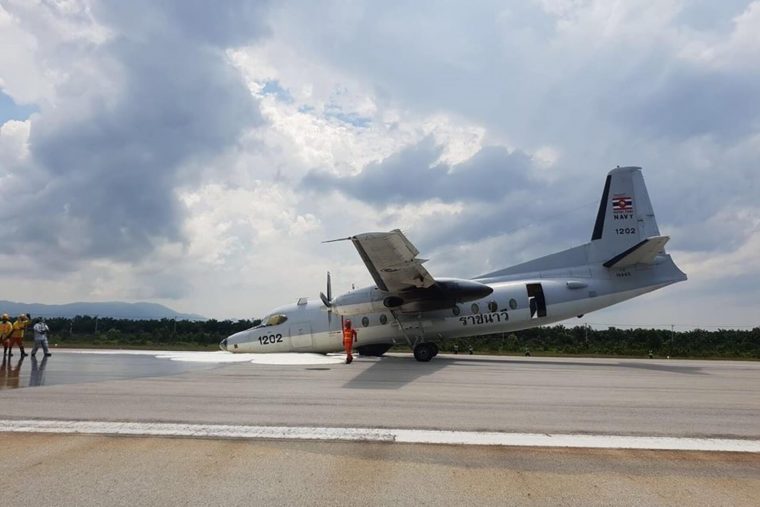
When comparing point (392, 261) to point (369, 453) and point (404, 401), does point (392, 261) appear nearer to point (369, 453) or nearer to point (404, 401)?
point (404, 401)

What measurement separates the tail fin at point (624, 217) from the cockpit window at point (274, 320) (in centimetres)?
1329

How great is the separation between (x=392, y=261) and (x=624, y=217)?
10566 millimetres

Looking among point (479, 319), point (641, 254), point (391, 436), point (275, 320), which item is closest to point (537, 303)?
point (479, 319)

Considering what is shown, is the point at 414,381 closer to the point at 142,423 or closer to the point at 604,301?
the point at 142,423

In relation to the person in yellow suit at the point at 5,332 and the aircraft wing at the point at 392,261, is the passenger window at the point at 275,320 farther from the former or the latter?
the person in yellow suit at the point at 5,332

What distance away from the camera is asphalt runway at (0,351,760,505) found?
477cm

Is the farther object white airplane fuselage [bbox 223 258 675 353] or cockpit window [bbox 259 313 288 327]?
cockpit window [bbox 259 313 288 327]

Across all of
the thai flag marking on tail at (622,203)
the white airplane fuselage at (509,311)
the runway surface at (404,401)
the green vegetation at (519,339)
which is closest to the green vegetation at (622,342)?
the green vegetation at (519,339)

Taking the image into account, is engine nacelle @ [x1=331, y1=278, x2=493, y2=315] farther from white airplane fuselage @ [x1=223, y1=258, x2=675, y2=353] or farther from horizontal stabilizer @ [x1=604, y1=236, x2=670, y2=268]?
horizontal stabilizer @ [x1=604, y1=236, x2=670, y2=268]

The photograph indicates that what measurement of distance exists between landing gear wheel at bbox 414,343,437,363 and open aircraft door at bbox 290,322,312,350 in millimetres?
4992

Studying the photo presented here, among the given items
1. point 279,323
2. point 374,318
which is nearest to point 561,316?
point 374,318

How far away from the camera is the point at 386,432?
6.87 m

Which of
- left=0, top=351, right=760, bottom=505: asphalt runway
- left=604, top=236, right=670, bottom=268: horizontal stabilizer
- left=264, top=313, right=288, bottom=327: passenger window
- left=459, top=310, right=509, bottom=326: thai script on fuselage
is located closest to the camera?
left=0, top=351, right=760, bottom=505: asphalt runway

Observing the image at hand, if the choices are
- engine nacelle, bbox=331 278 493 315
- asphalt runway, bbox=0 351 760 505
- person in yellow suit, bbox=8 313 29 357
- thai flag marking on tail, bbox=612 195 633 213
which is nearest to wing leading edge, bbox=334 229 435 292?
engine nacelle, bbox=331 278 493 315
